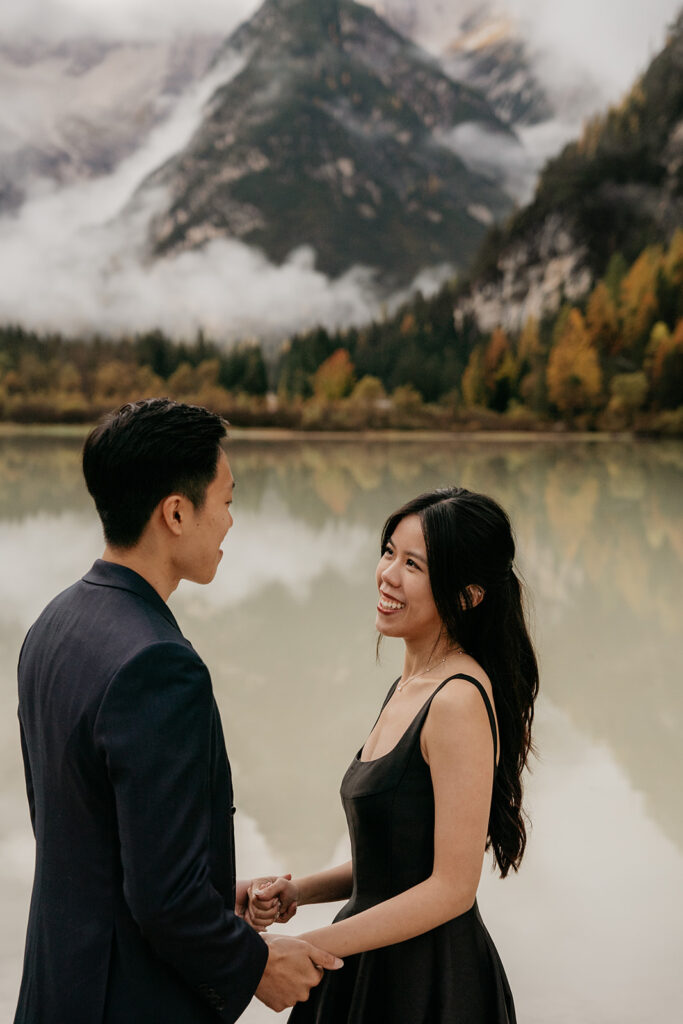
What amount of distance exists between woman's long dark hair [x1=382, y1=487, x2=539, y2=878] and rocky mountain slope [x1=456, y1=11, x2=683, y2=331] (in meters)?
46.1

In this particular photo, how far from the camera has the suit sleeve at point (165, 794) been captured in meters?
1.24

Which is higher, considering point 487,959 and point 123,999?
point 123,999

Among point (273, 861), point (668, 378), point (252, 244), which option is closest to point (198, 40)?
point (252, 244)

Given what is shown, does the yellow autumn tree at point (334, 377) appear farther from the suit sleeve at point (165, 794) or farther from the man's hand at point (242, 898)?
the suit sleeve at point (165, 794)

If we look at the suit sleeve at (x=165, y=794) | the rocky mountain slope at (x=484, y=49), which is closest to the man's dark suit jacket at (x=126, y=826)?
the suit sleeve at (x=165, y=794)

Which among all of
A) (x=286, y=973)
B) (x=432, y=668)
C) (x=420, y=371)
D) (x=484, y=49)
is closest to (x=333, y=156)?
(x=484, y=49)

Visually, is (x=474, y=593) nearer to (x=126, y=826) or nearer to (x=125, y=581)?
(x=125, y=581)

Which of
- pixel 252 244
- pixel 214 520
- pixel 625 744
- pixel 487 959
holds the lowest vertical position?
pixel 625 744

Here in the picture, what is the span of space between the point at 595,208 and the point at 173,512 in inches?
2020

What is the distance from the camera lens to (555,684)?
634 centimetres

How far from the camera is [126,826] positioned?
125 centimetres

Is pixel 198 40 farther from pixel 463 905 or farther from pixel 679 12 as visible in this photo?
pixel 463 905

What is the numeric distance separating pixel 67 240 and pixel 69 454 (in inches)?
1235

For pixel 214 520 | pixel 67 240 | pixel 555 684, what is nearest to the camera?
pixel 214 520
